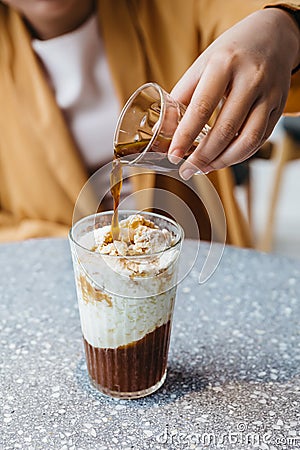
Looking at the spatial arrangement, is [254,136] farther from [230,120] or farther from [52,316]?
[52,316]

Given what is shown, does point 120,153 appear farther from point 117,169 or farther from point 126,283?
point 126,283

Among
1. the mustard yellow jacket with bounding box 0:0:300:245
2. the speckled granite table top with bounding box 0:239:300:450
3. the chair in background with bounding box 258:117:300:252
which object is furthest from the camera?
the chair in background with bounding box 258:117:300:252

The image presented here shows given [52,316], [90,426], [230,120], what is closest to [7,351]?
[52,316]

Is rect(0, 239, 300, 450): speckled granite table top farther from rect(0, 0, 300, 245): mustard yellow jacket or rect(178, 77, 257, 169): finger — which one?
rect(0, 0, 300, 245): mustard yellow jacket

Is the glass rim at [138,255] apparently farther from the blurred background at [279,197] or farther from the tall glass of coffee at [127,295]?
the blurred background at [279,197]

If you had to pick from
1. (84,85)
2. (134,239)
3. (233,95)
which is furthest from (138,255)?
(84,85)

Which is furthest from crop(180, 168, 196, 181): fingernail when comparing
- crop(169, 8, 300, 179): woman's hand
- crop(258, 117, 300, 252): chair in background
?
crop(258, 117, 300, 252): chair in background
